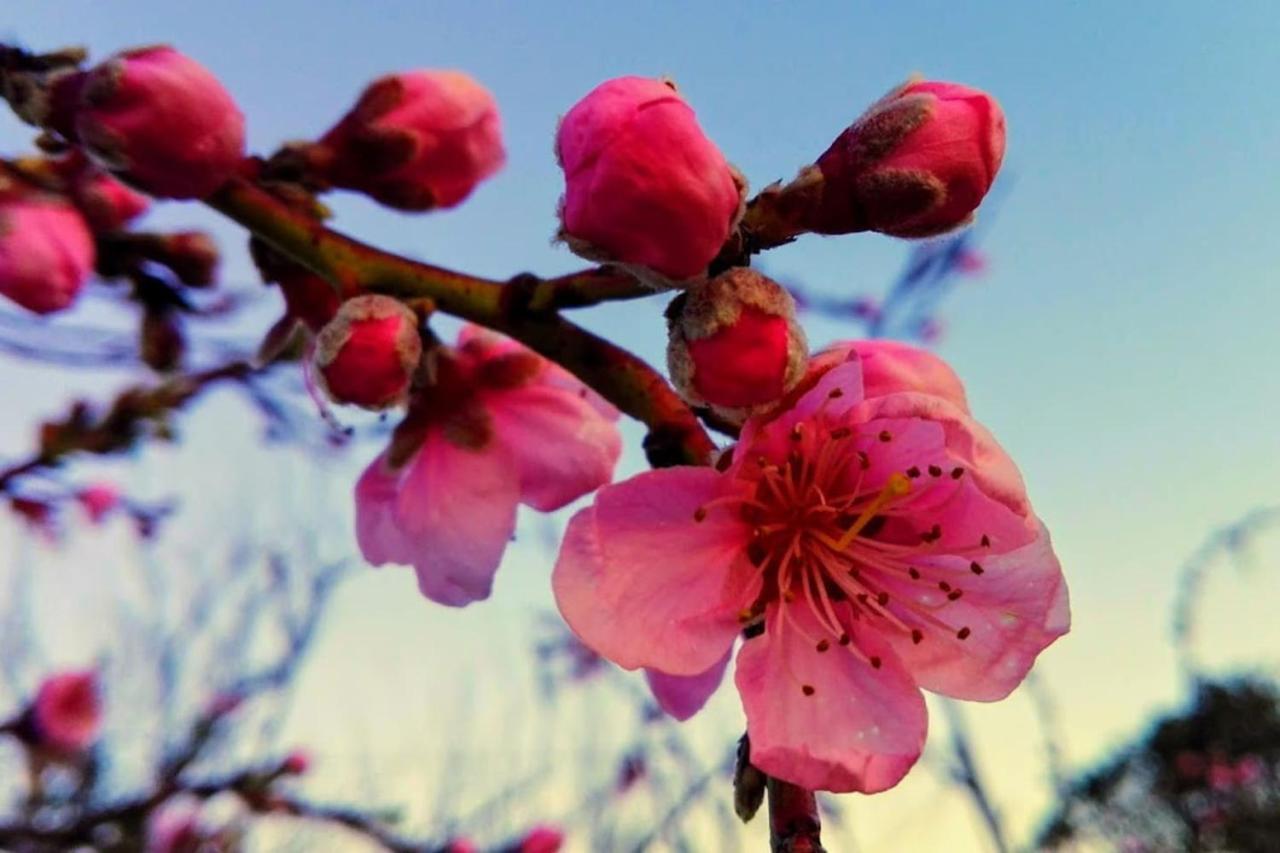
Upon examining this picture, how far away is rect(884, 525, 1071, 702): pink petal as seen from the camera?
73 centimetres

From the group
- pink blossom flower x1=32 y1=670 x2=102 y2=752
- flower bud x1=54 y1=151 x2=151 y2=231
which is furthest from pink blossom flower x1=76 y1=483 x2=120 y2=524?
flower bud x1=54 y1=151 x2=151 y2=231

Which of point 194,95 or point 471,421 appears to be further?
point 471,421

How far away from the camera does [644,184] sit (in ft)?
1.86

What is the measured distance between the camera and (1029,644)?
2.41ft

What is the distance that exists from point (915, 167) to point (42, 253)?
797 millimetres

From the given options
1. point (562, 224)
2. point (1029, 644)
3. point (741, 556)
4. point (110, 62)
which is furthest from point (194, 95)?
point (1029, 644)

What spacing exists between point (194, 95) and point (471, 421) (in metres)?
0.35

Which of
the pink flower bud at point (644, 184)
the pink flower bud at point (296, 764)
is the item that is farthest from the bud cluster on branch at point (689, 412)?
the pink flower bud at point (296, 764)

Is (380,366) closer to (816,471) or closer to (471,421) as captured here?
(471,421)

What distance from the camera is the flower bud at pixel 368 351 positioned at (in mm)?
759

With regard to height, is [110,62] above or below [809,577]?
above

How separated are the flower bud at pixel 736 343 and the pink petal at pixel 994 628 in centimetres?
23

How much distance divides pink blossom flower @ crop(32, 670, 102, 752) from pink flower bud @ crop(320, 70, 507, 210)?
1919mm

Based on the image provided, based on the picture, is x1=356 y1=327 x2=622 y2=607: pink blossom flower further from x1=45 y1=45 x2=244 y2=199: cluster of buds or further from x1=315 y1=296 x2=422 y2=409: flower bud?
x1=45 y1=45 x2=244 y2=199: cluster of buds
